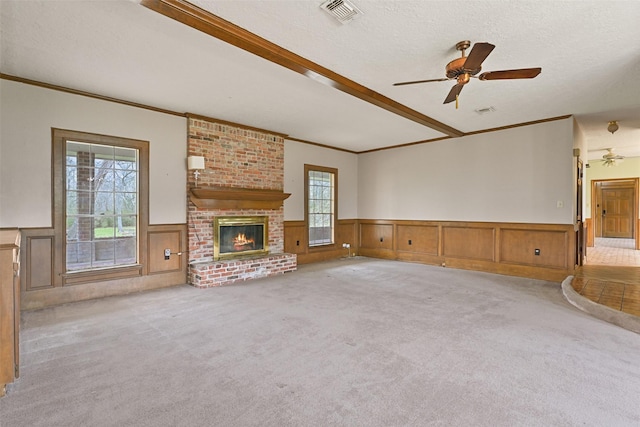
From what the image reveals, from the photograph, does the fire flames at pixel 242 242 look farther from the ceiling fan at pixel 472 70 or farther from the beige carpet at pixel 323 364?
the ceiling fan at pixel 472 70

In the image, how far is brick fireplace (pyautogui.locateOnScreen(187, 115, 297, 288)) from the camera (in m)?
5.11

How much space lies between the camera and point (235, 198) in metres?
5.48

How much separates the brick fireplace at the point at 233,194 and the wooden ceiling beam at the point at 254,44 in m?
2.59

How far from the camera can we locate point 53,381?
2.21 metres

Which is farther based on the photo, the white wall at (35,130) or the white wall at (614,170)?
the white wall at (614,170)

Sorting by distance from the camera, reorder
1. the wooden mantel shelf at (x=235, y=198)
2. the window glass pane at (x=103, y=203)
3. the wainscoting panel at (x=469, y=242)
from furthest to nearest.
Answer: the wainscoting panel at (x=469, y=242)
the wooden mantel shelf at (x=235, y=198)
the window glass pane at (x=103, y=203)

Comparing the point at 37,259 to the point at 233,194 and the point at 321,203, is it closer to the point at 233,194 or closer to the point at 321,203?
the point at 233,194

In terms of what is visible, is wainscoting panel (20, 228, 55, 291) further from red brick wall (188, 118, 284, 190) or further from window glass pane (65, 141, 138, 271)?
red brick wall (188, 118, 284, 190)

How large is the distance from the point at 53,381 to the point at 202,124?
13.2 feet

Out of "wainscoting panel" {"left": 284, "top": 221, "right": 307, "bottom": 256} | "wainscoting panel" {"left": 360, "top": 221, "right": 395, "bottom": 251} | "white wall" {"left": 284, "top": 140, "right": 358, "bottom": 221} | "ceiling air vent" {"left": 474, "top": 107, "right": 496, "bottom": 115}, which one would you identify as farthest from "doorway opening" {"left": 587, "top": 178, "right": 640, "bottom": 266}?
"wainscoting panel" {"left": 284, "top": 221, "right": 307, "bottom": 256}

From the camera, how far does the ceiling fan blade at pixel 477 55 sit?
251cm

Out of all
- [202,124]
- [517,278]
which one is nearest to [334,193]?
[202,124]

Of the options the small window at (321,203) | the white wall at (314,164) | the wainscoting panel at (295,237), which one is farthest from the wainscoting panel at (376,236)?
the wainscoting panel at (295,237)

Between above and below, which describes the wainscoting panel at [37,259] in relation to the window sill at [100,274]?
above
